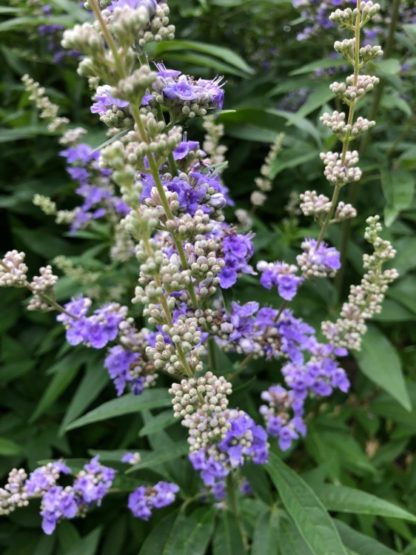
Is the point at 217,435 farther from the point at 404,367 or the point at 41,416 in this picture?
the point at 404,367

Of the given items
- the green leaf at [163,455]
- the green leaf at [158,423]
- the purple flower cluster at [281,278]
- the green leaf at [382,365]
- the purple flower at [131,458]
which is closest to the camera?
the purple flower cluster at [281,278]

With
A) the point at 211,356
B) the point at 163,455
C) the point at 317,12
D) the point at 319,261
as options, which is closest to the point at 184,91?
the point at 319,261

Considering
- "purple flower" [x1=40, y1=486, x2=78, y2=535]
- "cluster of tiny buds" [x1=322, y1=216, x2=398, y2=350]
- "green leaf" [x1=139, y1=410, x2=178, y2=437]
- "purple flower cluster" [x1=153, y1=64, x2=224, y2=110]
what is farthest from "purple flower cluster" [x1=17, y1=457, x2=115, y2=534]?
"purple flower cluster" [x1=153, y1=64, x2=224, y2=110]

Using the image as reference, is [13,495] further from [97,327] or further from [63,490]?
[97,327]

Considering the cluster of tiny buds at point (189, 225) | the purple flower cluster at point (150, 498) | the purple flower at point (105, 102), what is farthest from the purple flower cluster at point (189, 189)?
the purple flower cluster at point (150, 498)

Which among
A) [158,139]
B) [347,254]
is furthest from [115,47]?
[347,254]

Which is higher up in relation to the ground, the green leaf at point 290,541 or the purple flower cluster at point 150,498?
the purple flower cluster at point 150,498

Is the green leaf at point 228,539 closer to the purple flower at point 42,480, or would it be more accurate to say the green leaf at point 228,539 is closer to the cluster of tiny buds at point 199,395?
the purple flower at point 42,480
